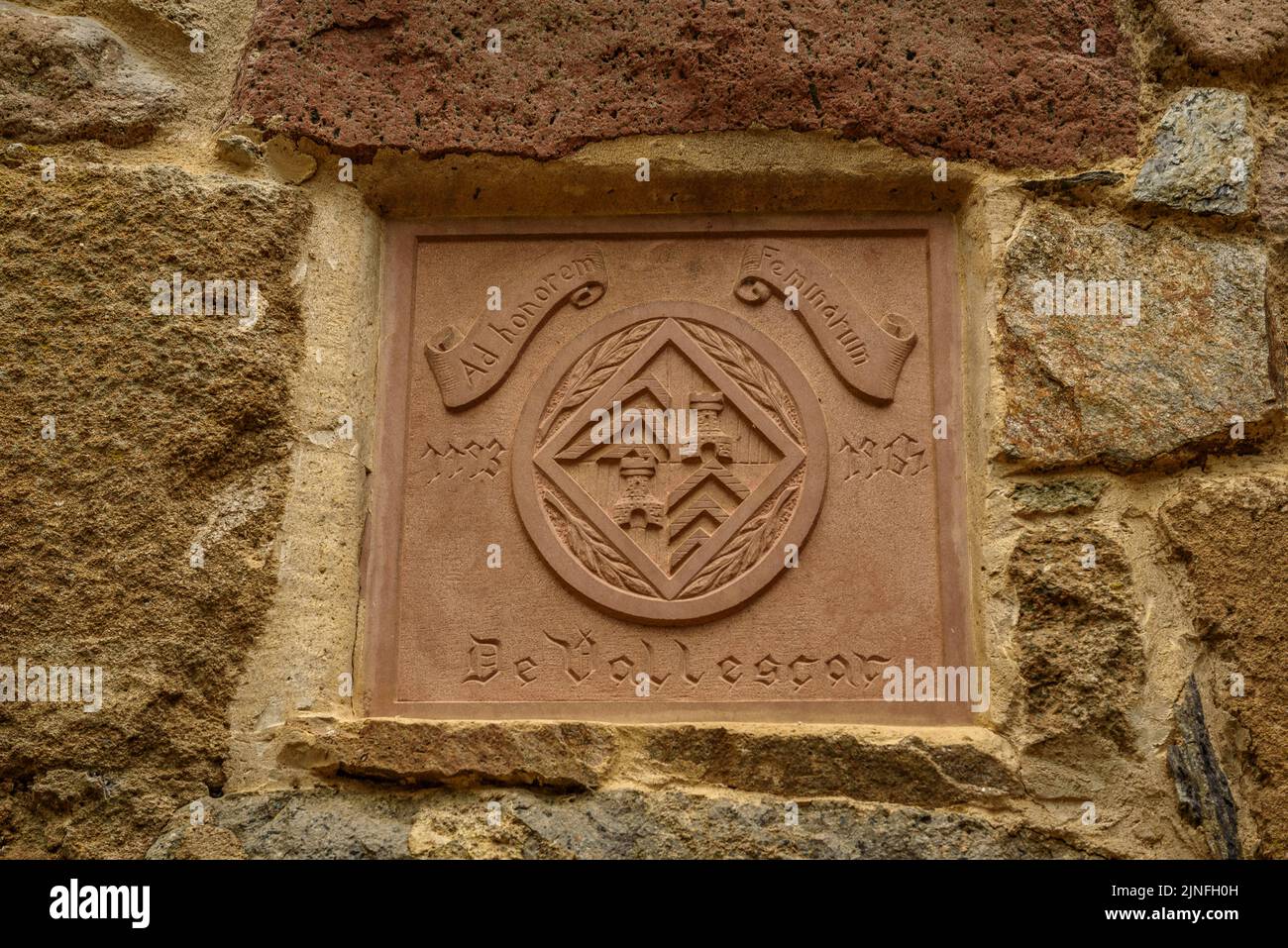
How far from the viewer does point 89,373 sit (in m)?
2.11

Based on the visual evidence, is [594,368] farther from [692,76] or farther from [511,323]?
[692,76]

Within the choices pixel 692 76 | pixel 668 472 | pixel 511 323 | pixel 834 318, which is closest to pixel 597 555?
pixel 668 472

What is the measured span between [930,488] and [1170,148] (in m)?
0.77

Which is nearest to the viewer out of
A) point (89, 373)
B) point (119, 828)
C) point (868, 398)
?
point (119, 828)

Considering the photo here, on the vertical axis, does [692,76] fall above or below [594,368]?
above

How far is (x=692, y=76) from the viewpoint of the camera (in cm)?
229

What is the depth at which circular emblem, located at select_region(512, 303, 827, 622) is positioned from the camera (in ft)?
7.18

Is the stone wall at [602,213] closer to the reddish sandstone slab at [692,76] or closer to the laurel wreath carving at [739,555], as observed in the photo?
the reddish sandstone slab at [692,76]

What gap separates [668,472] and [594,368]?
0.25m

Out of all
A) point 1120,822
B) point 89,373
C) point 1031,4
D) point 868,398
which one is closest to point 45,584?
point 89,373

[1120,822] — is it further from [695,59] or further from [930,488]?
[695,59]

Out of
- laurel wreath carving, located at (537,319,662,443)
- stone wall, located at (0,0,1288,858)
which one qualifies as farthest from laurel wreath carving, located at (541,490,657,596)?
stone wall, located at (0,0,1288,858)

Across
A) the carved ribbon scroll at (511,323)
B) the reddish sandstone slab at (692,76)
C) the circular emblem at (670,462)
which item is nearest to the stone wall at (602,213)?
the reddish sandstone slab at (692,76)

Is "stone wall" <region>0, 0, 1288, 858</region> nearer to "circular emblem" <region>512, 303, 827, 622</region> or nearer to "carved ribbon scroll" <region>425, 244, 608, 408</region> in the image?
"carved ribbon scroll" <region>425, 244, 608, 408</region>
